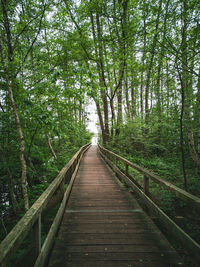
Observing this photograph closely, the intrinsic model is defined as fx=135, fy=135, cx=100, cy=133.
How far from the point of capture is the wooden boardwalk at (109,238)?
1.93m

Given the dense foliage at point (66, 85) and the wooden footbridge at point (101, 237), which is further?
the dense foliage at point (66, 85)

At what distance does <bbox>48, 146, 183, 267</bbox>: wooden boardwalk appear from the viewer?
1.93 metres

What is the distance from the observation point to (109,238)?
2.38 metres

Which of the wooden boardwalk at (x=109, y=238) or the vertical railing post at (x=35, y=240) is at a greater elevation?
the vertical railing post at (x=35, y=240)

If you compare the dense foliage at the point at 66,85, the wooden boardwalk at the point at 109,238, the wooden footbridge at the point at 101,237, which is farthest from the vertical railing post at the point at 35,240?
the dense foliage at the point at 66,85

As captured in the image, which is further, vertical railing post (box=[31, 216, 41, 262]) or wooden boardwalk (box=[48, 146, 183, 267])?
wooden boardwalk (box=[48, 146, 183, 267])

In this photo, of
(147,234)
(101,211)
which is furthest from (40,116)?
(147,234)

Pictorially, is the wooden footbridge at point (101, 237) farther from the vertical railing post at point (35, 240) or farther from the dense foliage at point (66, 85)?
the dense foliage at point (66, 85)

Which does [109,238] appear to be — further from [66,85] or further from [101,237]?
[66,85]

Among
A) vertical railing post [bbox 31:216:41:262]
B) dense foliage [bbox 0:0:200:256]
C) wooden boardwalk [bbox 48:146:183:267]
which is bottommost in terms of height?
wooden boardwalk [bbox 48:146:183:267]

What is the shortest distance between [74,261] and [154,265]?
111 cm

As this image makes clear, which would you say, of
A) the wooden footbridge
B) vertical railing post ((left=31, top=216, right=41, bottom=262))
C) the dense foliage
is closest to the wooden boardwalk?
the wooden footbridge

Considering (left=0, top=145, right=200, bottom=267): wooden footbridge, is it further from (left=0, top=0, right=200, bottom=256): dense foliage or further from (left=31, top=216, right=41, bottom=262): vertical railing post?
(left=0, top=0, right=200, bottom=256): dense foliage

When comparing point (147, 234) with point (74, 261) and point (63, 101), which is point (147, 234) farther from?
point (63, 101)
